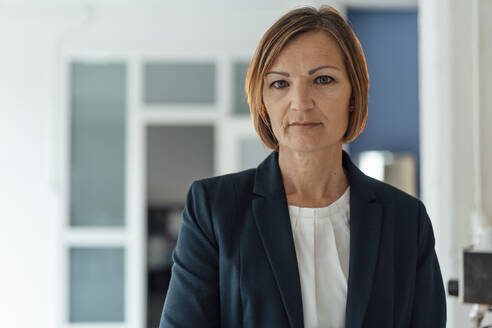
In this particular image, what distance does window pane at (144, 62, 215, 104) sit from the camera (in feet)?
16.3

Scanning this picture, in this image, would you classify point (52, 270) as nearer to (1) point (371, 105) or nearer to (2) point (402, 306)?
(1) point (371, 105)

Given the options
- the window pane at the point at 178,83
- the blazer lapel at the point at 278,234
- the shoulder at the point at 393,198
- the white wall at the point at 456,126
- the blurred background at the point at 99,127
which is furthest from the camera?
the window pane at the point at 178,83

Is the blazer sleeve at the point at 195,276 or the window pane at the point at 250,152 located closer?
the blazer sleeve at the point at 195,276

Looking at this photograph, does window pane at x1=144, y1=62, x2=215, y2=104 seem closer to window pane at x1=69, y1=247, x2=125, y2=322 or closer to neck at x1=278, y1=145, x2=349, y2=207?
window pane at x1=69, y1=247, x2=125, y2=322

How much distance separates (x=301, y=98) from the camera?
892mm

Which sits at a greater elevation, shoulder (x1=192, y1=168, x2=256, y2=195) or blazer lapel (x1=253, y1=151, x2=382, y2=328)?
shoulder (x1=192, y1=168, x2=256, y2=195)

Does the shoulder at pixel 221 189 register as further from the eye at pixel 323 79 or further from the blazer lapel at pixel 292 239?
the eye at pixel 323 79

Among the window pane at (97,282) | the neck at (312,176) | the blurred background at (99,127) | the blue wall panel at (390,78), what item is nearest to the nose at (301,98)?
the neck at (312,176)

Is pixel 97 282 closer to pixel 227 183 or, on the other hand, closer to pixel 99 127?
pixel 99 127

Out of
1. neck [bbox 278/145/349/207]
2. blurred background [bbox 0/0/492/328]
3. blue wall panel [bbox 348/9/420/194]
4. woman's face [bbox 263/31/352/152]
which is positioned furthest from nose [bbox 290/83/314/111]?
blue wall panel [bbox 348/9/420/194]

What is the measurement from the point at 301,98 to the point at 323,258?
10.8 inches

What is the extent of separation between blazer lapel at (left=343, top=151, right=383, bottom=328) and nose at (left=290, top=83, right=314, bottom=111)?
0.65ft

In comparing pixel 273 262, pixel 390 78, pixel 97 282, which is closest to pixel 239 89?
pixel 390 78

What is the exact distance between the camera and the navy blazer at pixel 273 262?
35.1 inches
